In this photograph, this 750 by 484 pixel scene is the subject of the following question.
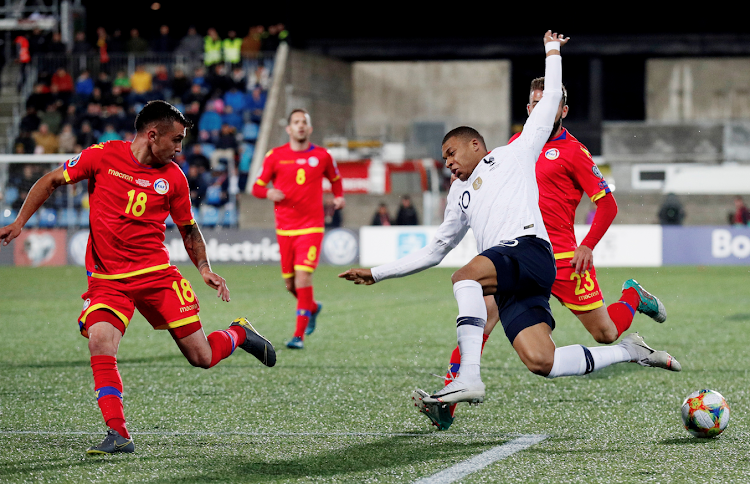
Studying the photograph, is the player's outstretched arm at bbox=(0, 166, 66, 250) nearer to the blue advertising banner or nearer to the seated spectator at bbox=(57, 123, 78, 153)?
the blue advertising banner

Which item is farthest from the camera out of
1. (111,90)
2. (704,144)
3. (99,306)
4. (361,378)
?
(704,144)

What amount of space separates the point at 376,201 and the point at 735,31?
12.6 meters

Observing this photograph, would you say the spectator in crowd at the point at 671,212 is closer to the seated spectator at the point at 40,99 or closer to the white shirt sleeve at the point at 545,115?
the seated spectator at the point at 40,99

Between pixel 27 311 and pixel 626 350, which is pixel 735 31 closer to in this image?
pixel 27 311

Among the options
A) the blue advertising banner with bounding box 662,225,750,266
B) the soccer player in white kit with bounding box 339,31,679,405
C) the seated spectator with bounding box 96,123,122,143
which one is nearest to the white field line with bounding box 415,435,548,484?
the soccer player in white kit with bounding box 339,31,679,405

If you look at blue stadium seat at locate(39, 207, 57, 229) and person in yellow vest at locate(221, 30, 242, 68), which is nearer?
blue stadium seat at locate(39, 207, 57, 229)

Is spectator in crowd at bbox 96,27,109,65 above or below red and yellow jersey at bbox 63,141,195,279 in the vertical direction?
above

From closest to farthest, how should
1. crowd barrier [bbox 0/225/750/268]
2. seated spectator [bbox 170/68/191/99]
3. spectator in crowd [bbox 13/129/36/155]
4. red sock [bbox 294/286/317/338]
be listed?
red sock [bbox 294/286/317/338]
crowd barrier [bbox 0/225/750/268]
spectator in crowd [bbox 13/129/36/155]
seated spectator [bbox 170/68/191/99]

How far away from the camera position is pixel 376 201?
75.8 ft

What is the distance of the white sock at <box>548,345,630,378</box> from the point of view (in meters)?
4.77

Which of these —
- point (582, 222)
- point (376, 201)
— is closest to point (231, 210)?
point (376, 201)

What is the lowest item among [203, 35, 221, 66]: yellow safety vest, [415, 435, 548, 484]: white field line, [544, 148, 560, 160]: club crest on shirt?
[415, 435, 548, 484]: white field line

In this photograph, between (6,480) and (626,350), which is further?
(626,350)

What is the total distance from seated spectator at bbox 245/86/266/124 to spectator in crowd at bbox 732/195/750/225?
12.1 metres
